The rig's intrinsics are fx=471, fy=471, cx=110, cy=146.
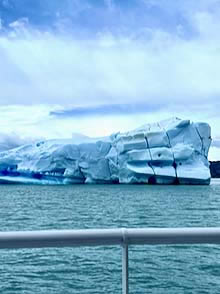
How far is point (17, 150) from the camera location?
3806 centimetres

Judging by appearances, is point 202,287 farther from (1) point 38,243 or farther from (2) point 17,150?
(2) point 17,150

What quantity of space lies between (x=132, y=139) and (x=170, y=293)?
1274 inches

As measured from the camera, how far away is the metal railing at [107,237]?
1.02 metres

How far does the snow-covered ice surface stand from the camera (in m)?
32.9

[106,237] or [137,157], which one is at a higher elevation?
[137,157]

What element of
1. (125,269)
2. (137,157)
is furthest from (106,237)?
(137,157)

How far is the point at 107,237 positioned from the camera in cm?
105

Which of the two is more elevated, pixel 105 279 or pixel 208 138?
pixel 208 138

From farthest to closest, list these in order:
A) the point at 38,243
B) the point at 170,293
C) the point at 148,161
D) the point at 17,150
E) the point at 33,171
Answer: the point at 17,150
the point at 33,171
the point at 148,161
the point at 170,293
the point at 38,243

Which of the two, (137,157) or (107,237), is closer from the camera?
(107,237)

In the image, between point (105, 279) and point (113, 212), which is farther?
point (113, 212)

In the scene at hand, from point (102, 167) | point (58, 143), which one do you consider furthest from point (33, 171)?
point (102, 167)

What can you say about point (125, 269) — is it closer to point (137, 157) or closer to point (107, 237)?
point (107, 237)

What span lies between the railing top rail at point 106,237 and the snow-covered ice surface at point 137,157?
3134 cm
